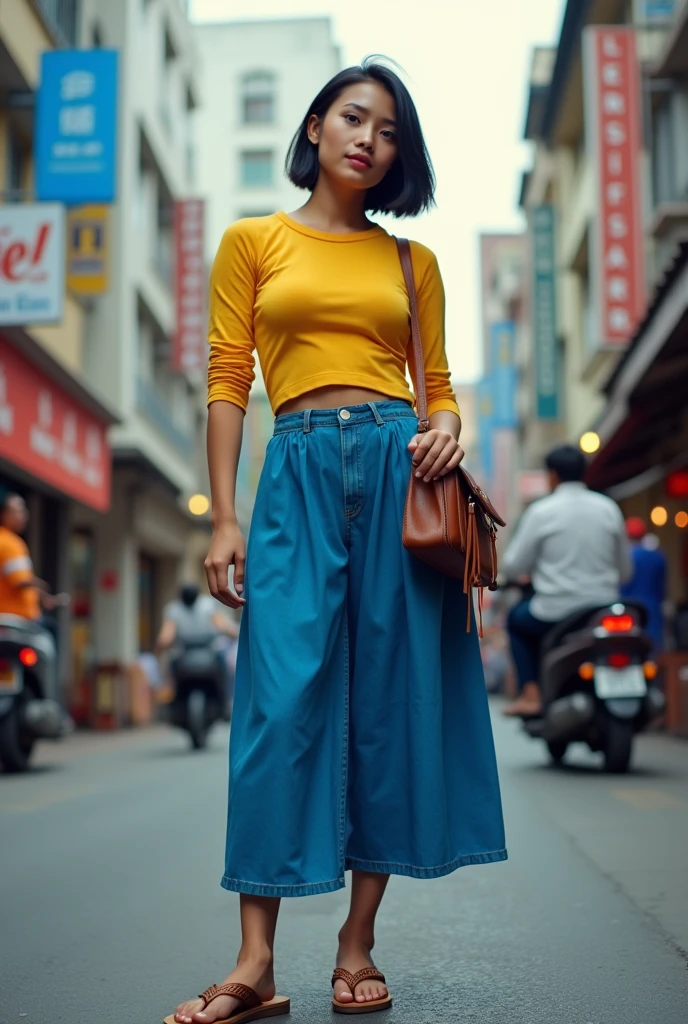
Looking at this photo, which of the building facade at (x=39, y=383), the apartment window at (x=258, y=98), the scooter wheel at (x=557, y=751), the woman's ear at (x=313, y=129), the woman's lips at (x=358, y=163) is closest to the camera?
the woman's lips at (x=358, y=163)

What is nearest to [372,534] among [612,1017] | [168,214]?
[612,1017]

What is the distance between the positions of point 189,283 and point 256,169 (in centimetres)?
2722

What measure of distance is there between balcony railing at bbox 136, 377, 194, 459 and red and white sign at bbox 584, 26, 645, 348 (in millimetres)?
8441

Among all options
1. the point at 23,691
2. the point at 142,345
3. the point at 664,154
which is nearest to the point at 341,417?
the point at 23,691

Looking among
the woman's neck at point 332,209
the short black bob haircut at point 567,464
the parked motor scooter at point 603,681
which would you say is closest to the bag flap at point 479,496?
the woman's neck at point 332,209

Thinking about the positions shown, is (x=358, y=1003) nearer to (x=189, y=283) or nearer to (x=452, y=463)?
(x=452, y=463)

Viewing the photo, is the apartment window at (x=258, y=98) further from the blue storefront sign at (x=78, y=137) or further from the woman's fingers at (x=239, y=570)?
the woman's fingers at (x=239, y=570)

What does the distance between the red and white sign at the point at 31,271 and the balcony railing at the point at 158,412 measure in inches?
440

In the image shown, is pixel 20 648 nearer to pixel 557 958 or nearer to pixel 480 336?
pixel 557 958

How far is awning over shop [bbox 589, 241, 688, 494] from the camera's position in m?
11.2

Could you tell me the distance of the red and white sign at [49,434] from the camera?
13805 millimetres

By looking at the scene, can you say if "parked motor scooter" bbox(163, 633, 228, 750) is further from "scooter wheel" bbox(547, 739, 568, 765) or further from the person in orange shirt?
"scooter wheel" bbox(547, 739, 568, 765)

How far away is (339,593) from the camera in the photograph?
2920 millimetres

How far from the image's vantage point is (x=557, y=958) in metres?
3.27
